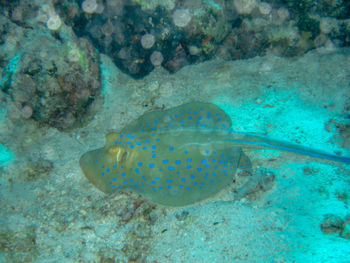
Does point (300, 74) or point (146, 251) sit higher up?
point (300, 74)

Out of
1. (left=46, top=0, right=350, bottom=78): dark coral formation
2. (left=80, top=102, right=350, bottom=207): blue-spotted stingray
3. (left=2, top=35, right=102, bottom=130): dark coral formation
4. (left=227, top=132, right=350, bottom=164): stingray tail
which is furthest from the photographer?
(left=46, top=0, right=350, bottom=78): dark coral formation

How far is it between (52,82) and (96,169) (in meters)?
2.12

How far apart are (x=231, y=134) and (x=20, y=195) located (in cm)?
416

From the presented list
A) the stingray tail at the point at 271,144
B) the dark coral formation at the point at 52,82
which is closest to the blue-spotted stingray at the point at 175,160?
the stingray tail at the point at 271,144

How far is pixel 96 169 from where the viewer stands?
4113 mm

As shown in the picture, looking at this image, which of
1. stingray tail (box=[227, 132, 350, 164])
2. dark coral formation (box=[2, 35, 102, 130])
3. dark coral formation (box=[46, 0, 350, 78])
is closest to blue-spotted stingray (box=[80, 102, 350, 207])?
stingray tail (box=[227, 132, 350, 164])

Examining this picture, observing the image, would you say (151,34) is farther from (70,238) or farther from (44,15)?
(70,238)

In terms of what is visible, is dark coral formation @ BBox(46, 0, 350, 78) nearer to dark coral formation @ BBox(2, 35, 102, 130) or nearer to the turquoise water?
the turquoise water

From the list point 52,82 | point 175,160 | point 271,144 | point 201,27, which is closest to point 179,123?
point 175,160

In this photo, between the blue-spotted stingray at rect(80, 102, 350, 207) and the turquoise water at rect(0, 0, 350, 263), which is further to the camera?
the blue-spotted stingray at rect(80, 102, 350, 207)

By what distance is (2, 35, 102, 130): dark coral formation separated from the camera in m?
4.61

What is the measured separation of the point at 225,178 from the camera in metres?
4.07

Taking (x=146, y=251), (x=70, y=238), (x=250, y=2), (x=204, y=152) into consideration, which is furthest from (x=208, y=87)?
(x=70, y=238)

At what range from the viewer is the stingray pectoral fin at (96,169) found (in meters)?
4.00
